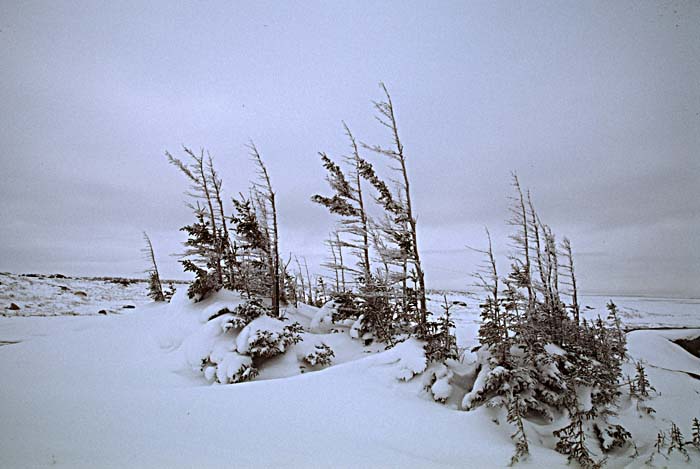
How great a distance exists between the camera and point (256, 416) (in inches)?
166

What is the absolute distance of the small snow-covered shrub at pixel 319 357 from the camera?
6.99m

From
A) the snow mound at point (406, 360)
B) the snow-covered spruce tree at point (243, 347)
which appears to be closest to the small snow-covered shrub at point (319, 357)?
the snow-covered spruce tree at point (243, 347)

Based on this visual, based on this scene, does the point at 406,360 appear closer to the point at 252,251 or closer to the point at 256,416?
the point at 256,416

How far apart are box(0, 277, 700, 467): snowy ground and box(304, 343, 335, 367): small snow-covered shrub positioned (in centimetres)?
29

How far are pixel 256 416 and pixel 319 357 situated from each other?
2943 millimetres

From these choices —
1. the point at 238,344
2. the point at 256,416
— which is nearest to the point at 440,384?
the point at 256,416

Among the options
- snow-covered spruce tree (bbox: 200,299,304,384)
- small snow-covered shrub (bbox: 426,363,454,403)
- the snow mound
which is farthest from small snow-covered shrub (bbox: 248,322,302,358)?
small snow-covered shrub (bbox: 426,363,454,403)

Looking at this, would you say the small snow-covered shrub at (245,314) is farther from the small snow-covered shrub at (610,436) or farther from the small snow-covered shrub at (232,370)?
the small snow-covered shrub at (610,436)

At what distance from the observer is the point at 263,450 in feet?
11.6

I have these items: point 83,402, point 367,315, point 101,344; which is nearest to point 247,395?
point 83,402

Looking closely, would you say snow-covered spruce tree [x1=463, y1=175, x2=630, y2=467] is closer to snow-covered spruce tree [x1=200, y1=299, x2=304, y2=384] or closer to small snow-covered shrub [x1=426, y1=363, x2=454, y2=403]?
small snow-covered shrub [x1=426, y1=363, x2=454, y2=403]

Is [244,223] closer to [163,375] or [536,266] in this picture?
[163,375]

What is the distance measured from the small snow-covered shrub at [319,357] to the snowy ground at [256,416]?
290 mm

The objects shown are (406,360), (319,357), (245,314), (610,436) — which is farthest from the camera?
(245,314)
